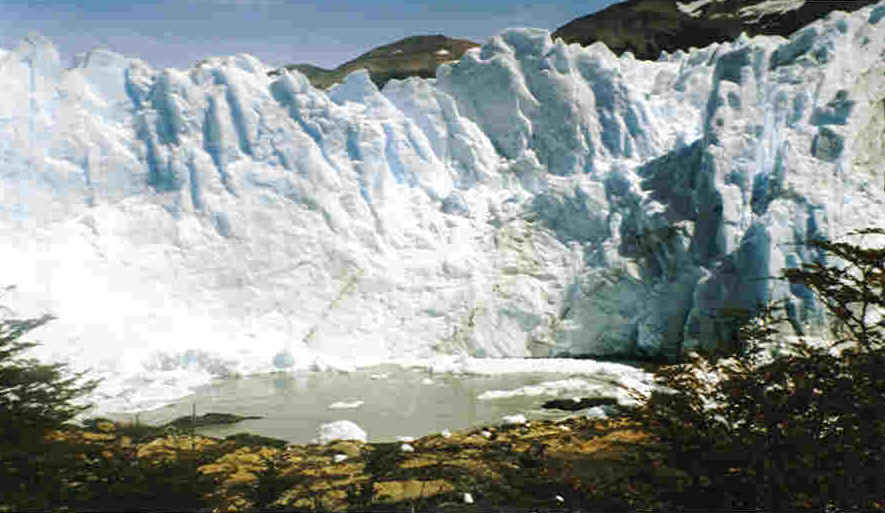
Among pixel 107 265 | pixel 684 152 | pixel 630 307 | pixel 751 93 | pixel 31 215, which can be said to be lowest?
pixel 630 307

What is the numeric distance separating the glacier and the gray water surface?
157cm

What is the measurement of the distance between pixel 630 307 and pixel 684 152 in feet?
23.3

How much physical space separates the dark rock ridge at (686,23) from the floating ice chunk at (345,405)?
60.1m

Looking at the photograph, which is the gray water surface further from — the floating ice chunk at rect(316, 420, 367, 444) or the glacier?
the glacier

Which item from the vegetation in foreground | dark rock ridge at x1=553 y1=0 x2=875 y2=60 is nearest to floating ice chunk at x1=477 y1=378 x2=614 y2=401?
the vegetation in foreground

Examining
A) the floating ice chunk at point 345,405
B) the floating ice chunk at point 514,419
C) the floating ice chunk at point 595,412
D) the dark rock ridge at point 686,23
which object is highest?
the dark rock ridge at point 686,23

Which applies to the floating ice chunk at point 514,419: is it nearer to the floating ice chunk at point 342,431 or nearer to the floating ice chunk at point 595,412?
the floating ice chunk at point 595,412

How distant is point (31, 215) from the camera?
2503cm

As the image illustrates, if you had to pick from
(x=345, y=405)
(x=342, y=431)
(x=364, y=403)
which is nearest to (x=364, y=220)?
(x=364, y=403)

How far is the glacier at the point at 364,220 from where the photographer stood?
76.1 ft

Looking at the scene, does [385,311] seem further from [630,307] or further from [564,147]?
[564,147]

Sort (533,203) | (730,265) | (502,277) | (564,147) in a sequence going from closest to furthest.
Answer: (730,265) → (502,277) → (533,203) → (564,147)

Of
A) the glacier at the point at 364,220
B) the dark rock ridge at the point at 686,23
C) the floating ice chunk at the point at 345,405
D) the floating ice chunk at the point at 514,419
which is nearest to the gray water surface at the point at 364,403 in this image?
the floating ice chunk at the point at 345,405

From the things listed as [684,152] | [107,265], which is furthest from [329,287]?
[684,152]
